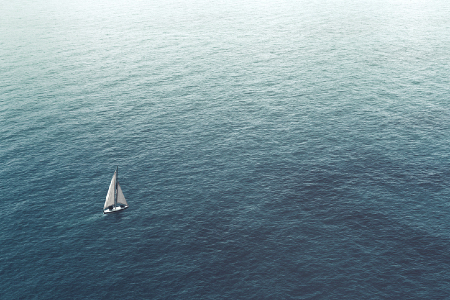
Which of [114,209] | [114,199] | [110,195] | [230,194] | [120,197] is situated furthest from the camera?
[230,194]

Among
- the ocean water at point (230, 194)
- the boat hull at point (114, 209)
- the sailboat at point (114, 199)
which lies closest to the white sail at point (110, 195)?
the sailboat at point (114, 199)

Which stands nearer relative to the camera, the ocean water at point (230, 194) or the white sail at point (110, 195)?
the ocean water at point (230, 194)

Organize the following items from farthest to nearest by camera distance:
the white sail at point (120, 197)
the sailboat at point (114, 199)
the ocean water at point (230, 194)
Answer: the white sail at point (120, 197) < the sailboat at point (114, 199) < the ocean water at point (230, 194)

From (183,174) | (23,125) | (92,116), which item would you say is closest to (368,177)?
(183,174)

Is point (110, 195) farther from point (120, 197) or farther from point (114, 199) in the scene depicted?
point (120, 197)

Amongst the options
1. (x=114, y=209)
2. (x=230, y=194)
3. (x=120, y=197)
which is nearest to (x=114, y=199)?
(x=120, y=197)

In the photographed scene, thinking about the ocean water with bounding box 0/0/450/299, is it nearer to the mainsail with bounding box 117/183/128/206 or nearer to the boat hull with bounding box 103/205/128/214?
the boat hull with bounding box 103/205/128/214

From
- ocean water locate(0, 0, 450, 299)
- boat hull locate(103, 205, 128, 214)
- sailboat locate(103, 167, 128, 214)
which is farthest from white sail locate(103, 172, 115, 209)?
ocean water locate(0, 0, 450, 299)

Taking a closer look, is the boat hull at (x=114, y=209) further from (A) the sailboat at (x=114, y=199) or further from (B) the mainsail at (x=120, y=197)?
(B) the mainsail at (x=120, y=197)

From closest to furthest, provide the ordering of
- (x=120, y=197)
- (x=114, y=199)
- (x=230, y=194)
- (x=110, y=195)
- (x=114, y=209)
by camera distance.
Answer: (x=114, y=209)
(x=110, y=195)
(x=114, y=199)
(x=120, y=197)
(x=230, y=194)

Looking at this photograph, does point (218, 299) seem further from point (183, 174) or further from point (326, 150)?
point (326, 150)
